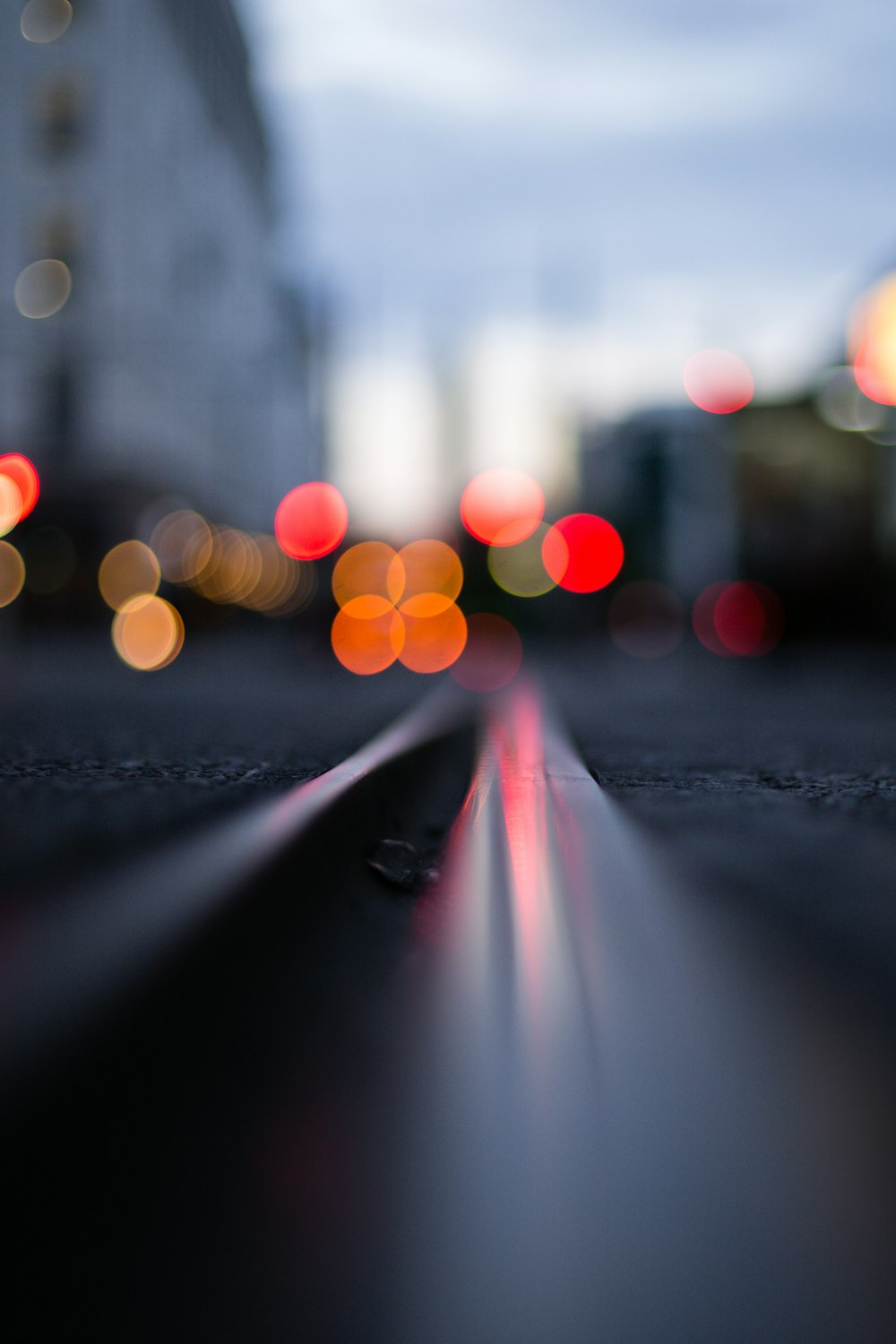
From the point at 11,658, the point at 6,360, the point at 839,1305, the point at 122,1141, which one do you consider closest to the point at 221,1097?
the point at 122,1141

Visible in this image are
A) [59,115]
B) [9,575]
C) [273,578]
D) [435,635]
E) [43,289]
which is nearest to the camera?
[9,575]

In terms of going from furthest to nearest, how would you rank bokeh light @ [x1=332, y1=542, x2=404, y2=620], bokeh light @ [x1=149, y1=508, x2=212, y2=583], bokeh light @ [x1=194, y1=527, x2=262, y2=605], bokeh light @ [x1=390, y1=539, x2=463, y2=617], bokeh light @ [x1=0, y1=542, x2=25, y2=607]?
→ 1. bokeh light @ [x1=194, y1=527, x2=262, y2=605]
2. bokeh light @ [x1=149, y1=508, x2=212, y2=583]
3. bokeh light @ [x1=390, y1=539, x2=463, y2=617]
4. bokeh light @ [x1=332, y1=542, x2=404, y2=620]
5. bokeh light @ [x1=0, y1=542, x2=25, y2=607]

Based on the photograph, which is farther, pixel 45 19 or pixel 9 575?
pixel 45 19

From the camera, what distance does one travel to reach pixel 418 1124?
1399 mm

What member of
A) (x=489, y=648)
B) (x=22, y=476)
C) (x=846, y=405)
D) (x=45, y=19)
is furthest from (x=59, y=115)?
(x=846, y=405)

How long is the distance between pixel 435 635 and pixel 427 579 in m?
3.50

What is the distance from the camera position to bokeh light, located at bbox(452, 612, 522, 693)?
16.5 meters

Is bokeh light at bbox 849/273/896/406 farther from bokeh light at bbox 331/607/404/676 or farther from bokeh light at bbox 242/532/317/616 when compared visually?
bokeh light at bbox 242/532/317/616

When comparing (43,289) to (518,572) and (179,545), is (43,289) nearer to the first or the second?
(179,545)

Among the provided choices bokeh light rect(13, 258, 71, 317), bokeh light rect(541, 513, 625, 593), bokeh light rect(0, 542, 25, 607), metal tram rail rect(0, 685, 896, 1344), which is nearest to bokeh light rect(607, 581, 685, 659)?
bokeh light rect(541, 513, 625, 593)

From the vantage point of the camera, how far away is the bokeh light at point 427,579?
3155 cm

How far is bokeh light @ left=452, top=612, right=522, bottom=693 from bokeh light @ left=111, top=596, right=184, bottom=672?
154 inches

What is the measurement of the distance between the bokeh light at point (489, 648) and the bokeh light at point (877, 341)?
504 centimetres

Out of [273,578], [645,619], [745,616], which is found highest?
[273,578]
